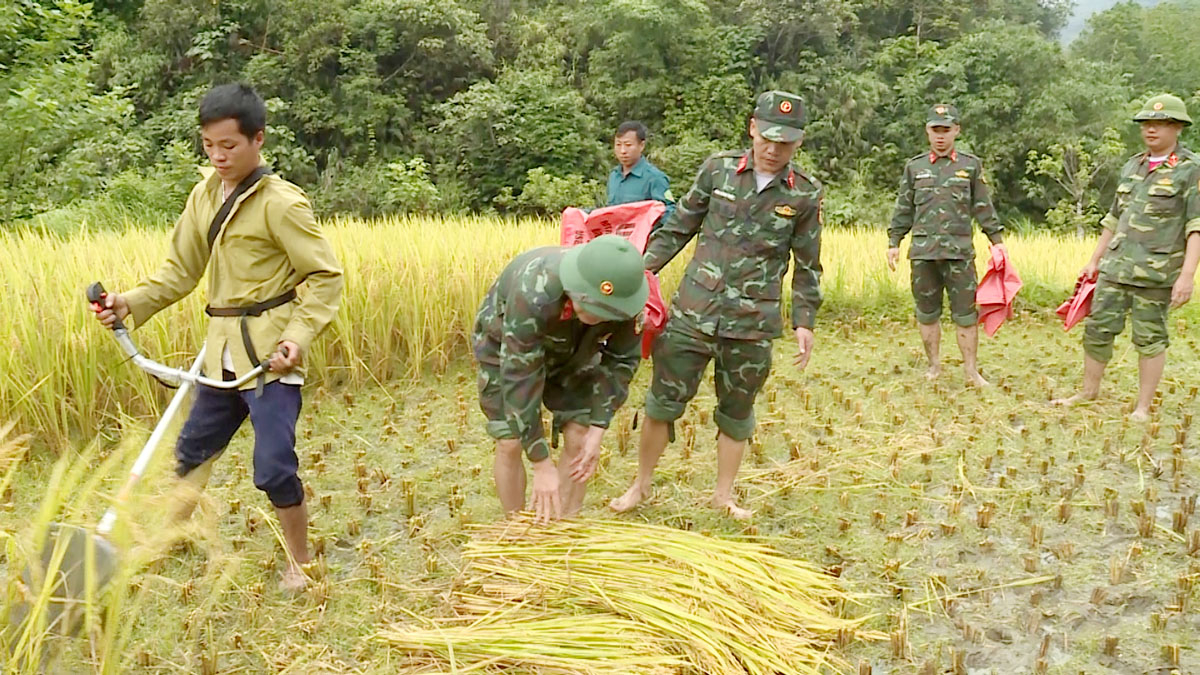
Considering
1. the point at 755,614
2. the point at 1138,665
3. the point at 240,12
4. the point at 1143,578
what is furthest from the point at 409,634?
the point at 240,12

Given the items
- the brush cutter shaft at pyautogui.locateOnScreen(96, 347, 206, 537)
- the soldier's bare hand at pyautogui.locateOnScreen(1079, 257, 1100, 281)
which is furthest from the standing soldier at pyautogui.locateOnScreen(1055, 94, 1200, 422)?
the brush cutter shaft at pyautogui.locateOnScreen(96, 347, 206, 537)

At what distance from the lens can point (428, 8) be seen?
14734 millimetres

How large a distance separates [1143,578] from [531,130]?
13024mm

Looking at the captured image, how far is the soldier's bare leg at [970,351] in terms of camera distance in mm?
5434

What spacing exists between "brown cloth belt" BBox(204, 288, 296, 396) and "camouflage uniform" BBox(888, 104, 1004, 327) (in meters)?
3.91

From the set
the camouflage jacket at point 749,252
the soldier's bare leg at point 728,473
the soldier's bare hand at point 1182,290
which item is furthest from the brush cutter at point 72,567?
the soldier's bare hand at point 1182,290

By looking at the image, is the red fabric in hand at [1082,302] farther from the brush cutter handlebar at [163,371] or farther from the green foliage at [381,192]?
the green foliage at [381,192]

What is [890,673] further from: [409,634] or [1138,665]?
[409,634]

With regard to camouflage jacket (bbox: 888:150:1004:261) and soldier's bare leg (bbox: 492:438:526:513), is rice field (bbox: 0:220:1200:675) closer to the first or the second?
soldier's bare leg (bbox: 492:438:526:513)

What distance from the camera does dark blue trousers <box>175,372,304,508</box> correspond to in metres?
2.60

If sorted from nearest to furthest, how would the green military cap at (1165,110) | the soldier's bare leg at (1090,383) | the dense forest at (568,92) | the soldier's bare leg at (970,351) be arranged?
the green military cap at (1165,110) < the soldier's bare leg at (1090,383) < the soldier's bare leg at (970,351) < the dense forest at (568,92)

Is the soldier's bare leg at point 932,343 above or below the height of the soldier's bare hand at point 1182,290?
below

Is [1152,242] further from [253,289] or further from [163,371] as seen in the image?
[163,371]

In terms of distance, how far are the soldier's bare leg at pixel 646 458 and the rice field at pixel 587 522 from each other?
7cm
